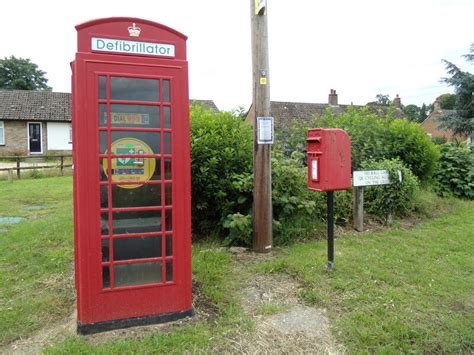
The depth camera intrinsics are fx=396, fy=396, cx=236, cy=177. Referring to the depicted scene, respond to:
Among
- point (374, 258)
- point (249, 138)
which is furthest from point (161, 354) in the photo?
point (249, 138)

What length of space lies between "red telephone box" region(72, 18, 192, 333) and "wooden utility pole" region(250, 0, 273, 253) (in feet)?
6.31

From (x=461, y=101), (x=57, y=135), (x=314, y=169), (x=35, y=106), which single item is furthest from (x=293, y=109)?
(x=314, y=169)

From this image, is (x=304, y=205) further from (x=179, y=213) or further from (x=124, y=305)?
(x=124, y=305)

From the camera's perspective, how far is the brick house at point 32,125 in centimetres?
2605

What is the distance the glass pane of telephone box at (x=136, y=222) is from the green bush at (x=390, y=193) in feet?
15.3

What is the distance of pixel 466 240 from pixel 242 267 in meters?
3.41

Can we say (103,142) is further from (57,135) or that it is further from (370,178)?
(57,135)

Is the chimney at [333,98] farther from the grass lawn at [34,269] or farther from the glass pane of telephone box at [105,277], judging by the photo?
the glass pane of telephone box at [105,277]

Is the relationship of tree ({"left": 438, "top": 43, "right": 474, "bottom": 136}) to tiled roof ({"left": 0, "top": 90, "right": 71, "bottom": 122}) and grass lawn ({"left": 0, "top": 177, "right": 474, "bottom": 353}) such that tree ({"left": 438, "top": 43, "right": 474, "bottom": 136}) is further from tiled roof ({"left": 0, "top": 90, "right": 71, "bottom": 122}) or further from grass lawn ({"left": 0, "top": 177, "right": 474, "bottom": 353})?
tiled roof ({"left": 0, "top": 90, "right": 71, "bottom": 122})

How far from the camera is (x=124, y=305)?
3.27m

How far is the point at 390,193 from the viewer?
22.3ft

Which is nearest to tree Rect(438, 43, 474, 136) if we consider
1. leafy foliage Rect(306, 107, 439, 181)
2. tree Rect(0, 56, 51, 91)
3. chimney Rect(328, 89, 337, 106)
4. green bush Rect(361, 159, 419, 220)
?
chimney Rect(328, 89, 337, 106)

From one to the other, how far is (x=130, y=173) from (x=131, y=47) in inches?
→ 39.1

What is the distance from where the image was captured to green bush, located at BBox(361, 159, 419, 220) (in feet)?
22.1
